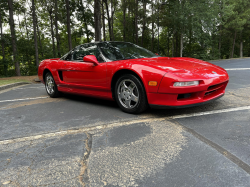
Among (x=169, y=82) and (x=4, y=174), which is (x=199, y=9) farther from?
(x=4, y=174)

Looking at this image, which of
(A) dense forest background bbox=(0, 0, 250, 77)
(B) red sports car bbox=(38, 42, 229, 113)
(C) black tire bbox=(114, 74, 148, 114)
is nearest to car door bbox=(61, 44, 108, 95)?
(B) red sports car bbox=(38, 42, 229, 113)

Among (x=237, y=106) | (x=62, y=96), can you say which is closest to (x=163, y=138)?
(x=237, y=106)

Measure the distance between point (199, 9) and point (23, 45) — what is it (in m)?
20.4

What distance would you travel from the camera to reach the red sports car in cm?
290

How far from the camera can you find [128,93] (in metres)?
3.38

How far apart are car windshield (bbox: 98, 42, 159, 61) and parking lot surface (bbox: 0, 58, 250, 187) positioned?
1.10 metres

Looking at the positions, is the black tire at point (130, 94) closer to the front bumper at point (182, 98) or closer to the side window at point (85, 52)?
the front bumper at point (182, 98)

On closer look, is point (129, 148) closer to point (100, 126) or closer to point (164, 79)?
point (100, 126)

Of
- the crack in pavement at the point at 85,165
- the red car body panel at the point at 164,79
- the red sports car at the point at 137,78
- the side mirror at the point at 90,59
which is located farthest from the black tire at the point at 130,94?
the crack in pavement at the point at 85,165

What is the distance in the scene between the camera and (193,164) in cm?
177

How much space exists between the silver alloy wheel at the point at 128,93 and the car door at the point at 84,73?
0.36 metres

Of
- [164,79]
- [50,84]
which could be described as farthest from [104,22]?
[164,79]

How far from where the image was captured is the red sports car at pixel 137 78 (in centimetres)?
290

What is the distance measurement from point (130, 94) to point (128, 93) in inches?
1.8
